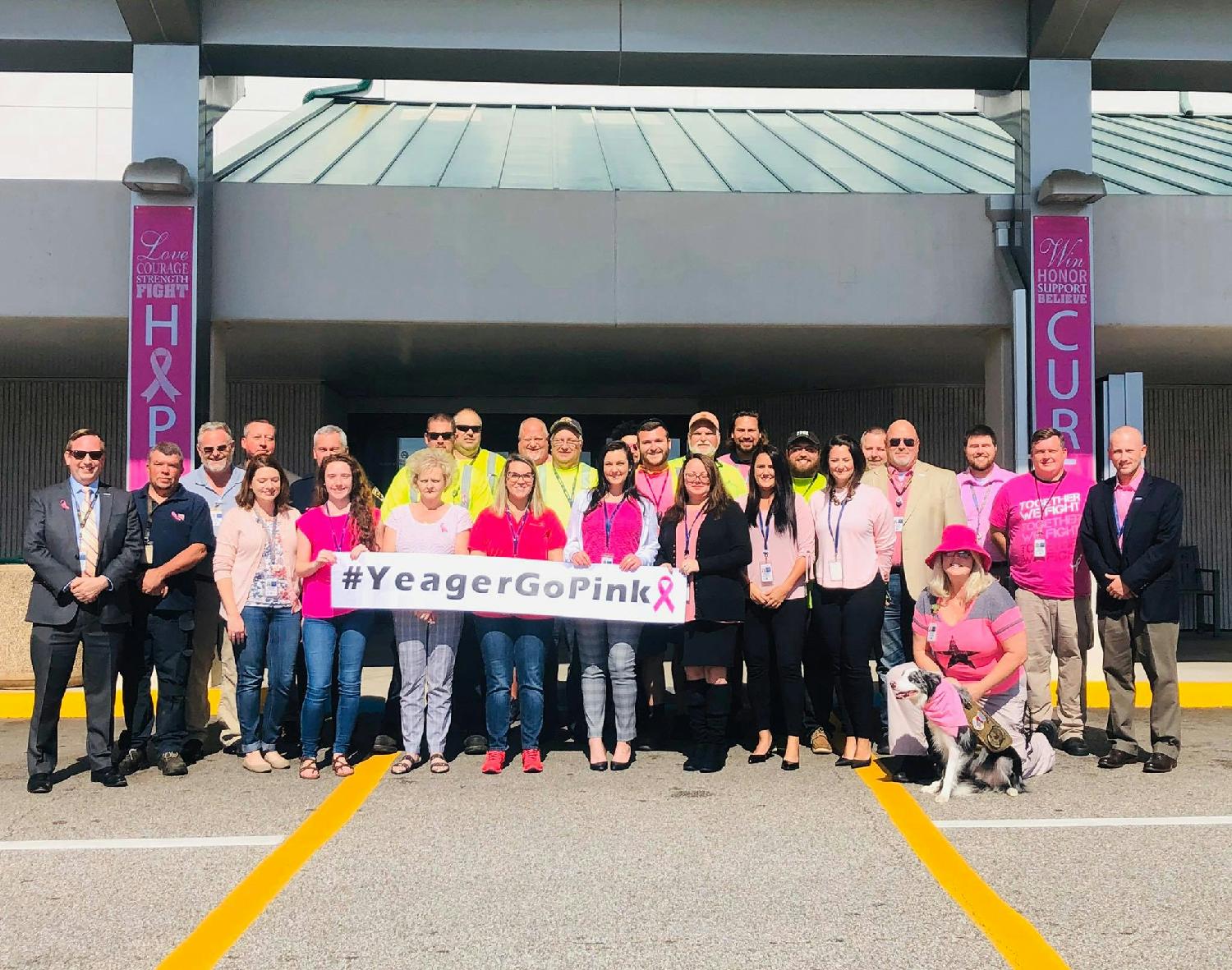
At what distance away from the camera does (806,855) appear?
4.65 meters

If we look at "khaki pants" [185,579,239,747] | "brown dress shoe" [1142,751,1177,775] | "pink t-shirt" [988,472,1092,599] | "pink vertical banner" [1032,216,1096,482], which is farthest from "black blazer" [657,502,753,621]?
"pink vertical banner" [1032,216,1096,482]

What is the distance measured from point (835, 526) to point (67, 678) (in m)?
4.34

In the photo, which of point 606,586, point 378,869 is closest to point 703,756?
point 606,586

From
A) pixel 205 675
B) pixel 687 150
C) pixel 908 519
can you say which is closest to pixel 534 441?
pixel 908 519

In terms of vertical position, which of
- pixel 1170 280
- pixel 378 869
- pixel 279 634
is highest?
pixel 1170 280

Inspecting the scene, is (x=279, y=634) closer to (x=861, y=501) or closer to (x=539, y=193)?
(x=861, y=501)

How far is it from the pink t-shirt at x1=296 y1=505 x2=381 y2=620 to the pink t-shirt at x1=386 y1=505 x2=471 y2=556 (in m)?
0.25

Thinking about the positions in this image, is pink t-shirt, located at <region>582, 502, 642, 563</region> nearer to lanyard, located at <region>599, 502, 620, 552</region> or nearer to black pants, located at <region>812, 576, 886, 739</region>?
lanyard, located at <region>599, 502, 620, 552</region>

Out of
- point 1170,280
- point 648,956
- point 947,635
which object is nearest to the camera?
point 648,956

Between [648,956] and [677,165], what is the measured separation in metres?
9.62

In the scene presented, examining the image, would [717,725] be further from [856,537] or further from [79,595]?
[79,595]

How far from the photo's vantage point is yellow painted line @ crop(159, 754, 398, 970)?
3629 millimetres

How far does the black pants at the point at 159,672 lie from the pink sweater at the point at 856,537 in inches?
147

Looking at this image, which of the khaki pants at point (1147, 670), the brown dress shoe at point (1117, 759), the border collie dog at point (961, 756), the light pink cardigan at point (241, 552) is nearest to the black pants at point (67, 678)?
the light pink cardigan at point (241, 552)
